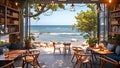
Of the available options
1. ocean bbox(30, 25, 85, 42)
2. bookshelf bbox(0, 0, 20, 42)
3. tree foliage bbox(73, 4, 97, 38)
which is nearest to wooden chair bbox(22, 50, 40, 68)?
bookshelf bbox(0, 0, 20, 42)

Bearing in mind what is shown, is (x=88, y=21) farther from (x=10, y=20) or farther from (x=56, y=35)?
(x=56, y=35)

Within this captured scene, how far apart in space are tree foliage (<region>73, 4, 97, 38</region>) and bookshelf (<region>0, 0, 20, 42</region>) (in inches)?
288

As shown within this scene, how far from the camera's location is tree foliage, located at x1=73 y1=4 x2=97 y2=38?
57.1ft

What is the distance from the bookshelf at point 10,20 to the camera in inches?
343

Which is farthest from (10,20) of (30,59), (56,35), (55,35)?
(55,35)

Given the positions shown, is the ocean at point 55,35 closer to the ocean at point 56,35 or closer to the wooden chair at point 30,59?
the ocean at point 56,35

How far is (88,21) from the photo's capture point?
18.1 m

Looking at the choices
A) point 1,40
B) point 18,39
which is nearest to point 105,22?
point 18,39

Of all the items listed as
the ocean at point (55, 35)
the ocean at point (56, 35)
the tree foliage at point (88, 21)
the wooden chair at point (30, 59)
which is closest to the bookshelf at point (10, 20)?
the wooden chair at point (30, 59)

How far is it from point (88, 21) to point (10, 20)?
9069mm

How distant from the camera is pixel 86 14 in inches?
717

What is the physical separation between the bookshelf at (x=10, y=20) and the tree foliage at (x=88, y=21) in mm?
7307

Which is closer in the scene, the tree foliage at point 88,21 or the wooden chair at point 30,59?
the wooden chair at point 30,59

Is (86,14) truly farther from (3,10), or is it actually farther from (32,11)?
(3,10)
